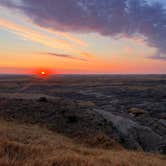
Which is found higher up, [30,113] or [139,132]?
[30,113]

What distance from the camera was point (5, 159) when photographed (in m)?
8.54

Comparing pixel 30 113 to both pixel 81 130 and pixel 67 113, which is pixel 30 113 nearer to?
pixel 67 113

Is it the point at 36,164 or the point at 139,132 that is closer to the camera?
the point at 36,164

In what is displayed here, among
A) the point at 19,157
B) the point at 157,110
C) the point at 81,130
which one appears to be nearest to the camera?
the point at 19,157

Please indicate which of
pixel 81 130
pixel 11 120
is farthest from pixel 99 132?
pixel 11 120

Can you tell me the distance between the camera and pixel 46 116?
2233 cm

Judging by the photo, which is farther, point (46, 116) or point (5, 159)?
point (46, 116)

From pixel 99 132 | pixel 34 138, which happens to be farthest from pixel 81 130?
pixel 34 138

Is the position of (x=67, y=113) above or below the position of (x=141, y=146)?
above

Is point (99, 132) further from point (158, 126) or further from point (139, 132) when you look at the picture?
point (158, 126)

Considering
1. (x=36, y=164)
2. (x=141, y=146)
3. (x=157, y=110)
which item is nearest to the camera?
(x=36, y=164)

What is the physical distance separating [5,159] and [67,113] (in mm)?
14766

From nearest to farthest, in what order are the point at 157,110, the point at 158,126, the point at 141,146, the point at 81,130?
1. the point at 81,130
2. the point at 141,146
3. the point at 158,126
4. the point at 157,110

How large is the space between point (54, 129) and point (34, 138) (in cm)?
496
